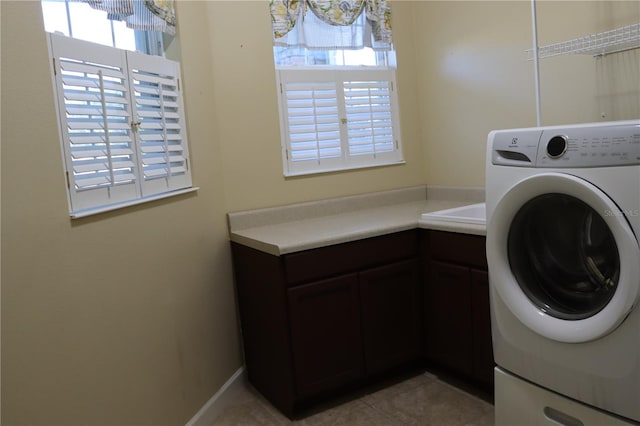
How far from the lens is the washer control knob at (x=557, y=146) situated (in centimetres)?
149

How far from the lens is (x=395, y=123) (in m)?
3.12

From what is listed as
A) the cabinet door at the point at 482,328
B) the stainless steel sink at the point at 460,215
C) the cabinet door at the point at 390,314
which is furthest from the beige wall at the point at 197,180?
the cabinet door at the point at 482,328

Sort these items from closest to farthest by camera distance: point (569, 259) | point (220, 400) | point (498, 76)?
1. point (569, 259)
2. point (220, 400)
3. point (498, 76)

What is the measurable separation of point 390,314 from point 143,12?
172 cm

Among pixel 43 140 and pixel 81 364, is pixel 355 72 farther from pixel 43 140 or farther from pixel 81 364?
pixel 81 364

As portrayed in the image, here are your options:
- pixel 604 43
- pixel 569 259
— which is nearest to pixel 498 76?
pixel 604 43

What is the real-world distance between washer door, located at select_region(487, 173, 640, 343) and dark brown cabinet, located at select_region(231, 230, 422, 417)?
741 mm

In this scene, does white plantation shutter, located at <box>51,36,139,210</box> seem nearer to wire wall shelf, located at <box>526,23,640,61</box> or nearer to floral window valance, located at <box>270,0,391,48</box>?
floral window valance, located at <box>270,0,391,48</box>

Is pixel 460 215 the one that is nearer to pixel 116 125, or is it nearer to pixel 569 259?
pixel 569 259

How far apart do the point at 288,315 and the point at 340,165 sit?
3.58 feet

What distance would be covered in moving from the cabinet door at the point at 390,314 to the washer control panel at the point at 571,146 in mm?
919

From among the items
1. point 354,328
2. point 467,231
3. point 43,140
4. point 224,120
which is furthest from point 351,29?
point 43,140

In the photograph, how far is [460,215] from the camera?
256 cm

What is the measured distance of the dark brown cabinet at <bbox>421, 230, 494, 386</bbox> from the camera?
2229mm
